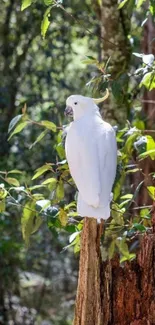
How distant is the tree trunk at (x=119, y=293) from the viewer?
6.76 feet

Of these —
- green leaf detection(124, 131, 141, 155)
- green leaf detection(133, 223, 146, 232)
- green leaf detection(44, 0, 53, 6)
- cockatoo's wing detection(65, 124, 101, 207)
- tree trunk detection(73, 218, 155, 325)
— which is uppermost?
green leaf detection(44, 0, 53, 6)

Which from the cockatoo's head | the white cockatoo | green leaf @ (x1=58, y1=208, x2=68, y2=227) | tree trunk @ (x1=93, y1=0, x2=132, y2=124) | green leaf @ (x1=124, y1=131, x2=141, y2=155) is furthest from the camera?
tree trunk @ (x1=93, y1=0, x2=132, y2=124)

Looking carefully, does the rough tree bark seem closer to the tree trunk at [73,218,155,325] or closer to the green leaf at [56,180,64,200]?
the tree trunk at [73,218,155,325]

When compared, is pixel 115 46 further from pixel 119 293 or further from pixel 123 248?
pixel 119 293

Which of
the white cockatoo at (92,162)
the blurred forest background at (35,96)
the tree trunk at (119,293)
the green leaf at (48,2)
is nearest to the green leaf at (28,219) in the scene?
the tree trunk at (119,293)

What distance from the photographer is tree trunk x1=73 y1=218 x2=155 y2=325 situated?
2061mm

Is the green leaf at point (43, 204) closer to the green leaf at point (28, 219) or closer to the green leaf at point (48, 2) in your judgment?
the green leaf at point (28, 219)

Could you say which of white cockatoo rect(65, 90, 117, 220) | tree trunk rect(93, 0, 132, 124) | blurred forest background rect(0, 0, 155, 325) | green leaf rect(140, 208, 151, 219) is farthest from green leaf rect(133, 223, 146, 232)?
blurred forest background rect(0, 0, 155, 325)

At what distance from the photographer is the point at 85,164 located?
6.23 ft

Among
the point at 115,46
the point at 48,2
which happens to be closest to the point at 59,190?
the point at 48,2

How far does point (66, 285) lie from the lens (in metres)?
5.65

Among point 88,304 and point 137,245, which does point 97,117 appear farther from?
point 137,245

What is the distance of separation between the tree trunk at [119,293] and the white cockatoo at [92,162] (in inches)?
9.6

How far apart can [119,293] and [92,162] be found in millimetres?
447
